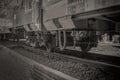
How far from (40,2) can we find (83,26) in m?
3.60

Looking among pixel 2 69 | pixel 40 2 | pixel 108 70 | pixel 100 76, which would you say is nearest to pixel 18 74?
pixel 2 69

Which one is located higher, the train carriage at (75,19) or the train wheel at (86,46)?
the train carriage at (75,19)

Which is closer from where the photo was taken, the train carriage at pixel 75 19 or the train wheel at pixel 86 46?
the train carriage at pixel 75 19

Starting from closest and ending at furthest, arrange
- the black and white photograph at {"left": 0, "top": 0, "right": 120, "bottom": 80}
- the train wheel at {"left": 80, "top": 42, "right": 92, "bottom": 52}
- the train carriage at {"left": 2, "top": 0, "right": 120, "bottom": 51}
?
the black and white photograph at {"left": 0, "top": 0, "right": 120, "bottom": 80}, the train carriage at {"left": 2, "top": 0, "right": 120, "bottom": 51}, the train wheel at {"left": 80, "top": 42, "right": 92, "bottom": 52}

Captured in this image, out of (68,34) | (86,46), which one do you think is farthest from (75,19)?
(86,46)

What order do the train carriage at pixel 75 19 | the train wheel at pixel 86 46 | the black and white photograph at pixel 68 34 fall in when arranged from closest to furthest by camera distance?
the black and white photograph at pixel 68 34, the train carriage at pixel 75 19, the train wheel at pixel 86 46

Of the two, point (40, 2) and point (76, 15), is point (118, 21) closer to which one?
point (76, 15)

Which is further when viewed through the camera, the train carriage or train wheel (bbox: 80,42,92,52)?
train wheel (bbox: 80,42,92,52)

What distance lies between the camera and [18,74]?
4391 millimetres

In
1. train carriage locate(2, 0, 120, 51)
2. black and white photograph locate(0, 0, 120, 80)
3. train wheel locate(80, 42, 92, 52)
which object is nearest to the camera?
black and white photograph locate(0, 0, 120, 80)

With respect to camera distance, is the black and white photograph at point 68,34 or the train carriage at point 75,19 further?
the train carriage at point 75,19

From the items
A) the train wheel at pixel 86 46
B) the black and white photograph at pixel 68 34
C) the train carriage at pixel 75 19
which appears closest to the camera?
the black and white photograph at pixel 68 34

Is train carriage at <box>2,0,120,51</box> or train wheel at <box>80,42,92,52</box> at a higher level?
train carriage at <box>2,0,120,51</box>

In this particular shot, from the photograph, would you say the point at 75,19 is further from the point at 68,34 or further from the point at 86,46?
the point at 86,46
